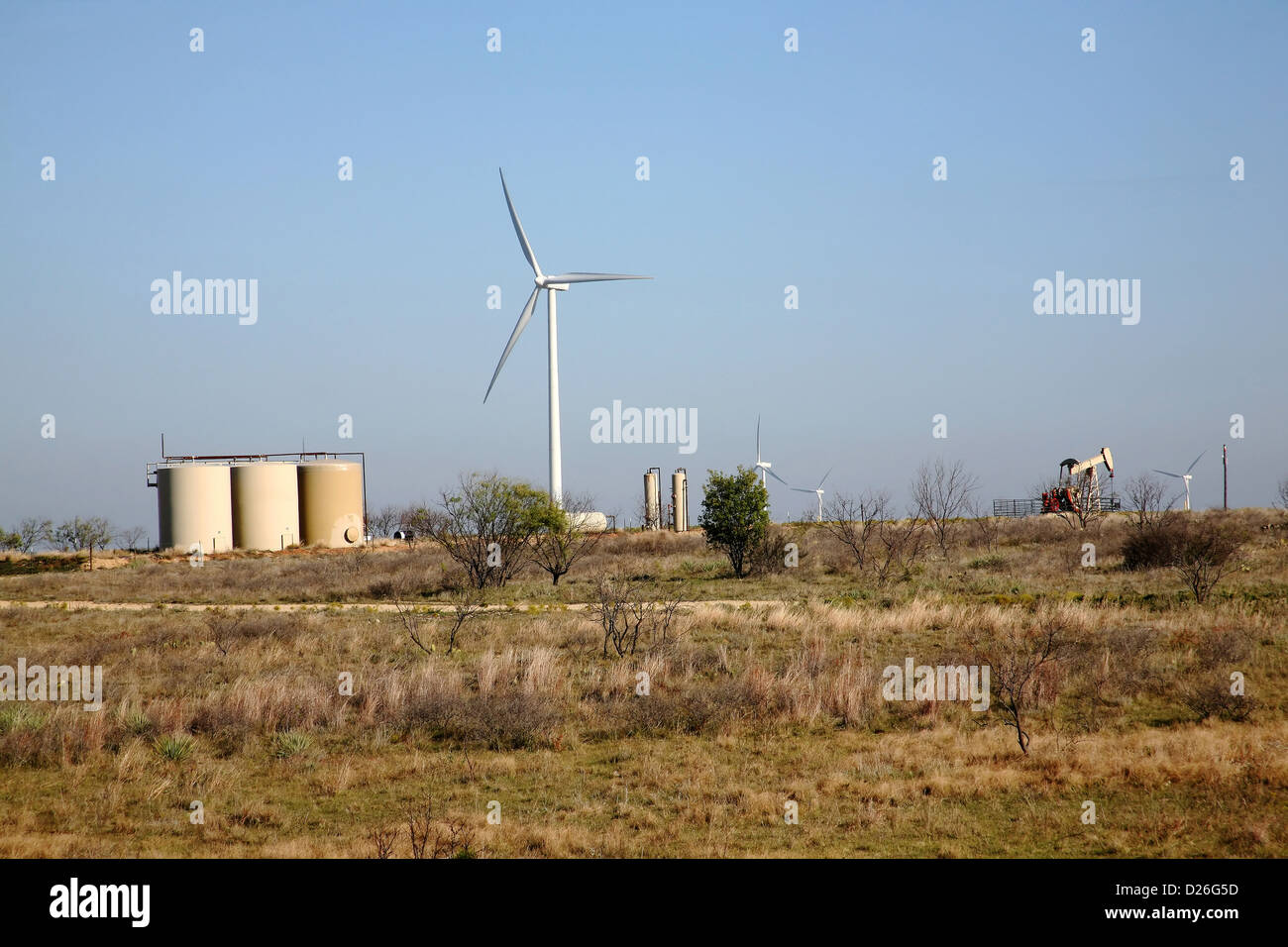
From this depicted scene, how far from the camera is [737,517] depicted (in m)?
40.2

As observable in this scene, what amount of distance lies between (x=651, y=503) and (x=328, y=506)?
2310 cm

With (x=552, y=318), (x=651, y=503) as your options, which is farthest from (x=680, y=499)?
(x=552, y=318)

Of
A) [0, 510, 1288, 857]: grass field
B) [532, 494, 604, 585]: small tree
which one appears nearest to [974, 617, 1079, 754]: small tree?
[0, 510, 1288, 857]: grass field

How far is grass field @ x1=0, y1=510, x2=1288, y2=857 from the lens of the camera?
11.7 meters

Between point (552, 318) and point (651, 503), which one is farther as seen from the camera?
point (651, 503)

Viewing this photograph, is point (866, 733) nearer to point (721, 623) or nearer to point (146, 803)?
point (721, 623)

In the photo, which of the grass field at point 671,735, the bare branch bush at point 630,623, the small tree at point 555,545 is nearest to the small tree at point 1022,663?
the grass field at point 671,735

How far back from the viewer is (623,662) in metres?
20.6

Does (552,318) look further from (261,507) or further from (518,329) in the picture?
(261,507)

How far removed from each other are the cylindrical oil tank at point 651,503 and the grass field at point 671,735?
4576 centimetres

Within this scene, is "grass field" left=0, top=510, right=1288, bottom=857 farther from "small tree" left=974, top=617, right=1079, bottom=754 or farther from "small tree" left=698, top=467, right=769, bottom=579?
"small tree" left=698, top=467, right=769, bottom=579

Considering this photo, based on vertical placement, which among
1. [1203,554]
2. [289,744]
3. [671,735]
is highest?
[1203,554]

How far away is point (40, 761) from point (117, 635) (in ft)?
37.2
